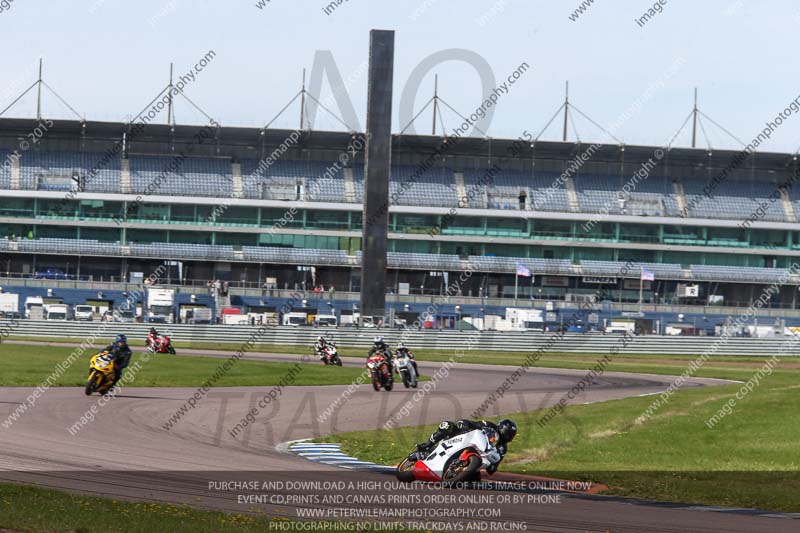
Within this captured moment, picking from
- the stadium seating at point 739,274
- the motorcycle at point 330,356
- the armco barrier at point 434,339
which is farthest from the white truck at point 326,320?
the stadium seating at point 739,274

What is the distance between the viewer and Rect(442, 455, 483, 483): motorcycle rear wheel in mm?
15555

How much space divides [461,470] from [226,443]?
6.32m

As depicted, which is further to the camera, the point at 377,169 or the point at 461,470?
the point at 377,169

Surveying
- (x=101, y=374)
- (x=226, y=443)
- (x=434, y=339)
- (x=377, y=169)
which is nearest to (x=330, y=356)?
(x=101, y=374)

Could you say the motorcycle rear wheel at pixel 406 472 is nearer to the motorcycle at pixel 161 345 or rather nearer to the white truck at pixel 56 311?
the motorcycle at pixel 161 345

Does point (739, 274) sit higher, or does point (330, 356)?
point (739, 274)

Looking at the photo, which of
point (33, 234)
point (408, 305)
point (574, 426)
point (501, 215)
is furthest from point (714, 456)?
point (33, 234)

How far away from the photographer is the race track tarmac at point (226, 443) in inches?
530

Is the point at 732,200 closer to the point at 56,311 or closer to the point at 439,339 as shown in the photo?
the point at 439,339

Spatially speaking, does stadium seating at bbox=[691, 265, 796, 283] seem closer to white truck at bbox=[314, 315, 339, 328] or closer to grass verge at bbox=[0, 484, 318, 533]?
white truck at bbox=[314, 315, 339, 328]

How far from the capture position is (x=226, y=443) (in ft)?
67.2

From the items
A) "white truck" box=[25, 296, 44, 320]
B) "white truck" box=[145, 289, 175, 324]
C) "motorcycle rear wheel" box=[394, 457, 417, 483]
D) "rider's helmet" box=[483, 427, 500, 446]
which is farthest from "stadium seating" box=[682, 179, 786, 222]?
"motorcycle rear wheel" box=[394, 457, 417, 483]

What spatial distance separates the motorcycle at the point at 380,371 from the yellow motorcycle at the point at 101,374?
8767mm

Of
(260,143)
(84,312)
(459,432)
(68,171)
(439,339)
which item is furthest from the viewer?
(260,143)
